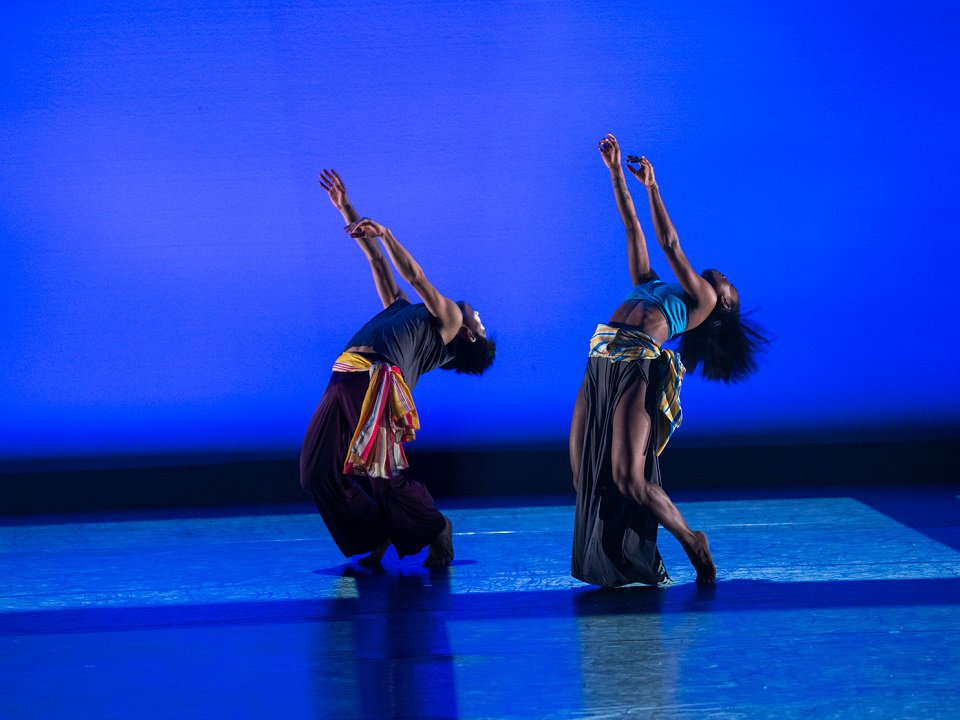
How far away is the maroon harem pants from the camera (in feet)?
13.2

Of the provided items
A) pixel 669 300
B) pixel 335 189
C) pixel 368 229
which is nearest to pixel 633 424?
pixel 669 300

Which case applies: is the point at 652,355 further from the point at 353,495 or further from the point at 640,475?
the point at 353,495

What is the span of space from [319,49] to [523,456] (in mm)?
2015

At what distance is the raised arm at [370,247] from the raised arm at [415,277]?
332 millimetres

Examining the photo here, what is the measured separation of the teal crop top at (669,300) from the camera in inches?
144

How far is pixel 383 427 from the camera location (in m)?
3.96

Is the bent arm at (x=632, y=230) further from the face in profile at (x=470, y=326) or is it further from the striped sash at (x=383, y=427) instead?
the striped sash at (x=383, y=427)

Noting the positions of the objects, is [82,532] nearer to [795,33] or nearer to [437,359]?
[437,359]

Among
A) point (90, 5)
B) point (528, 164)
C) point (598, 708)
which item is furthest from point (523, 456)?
point (598, 708)

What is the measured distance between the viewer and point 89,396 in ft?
18.3

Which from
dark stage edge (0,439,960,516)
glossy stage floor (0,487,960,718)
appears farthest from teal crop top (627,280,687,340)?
dark stage edge (0,439,960,516)

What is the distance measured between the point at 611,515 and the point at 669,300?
64 cm

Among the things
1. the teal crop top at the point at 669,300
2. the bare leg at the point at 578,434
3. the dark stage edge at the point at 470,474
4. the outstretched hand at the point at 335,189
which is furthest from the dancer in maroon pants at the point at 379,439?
the dark stage edge at the point at 470,474

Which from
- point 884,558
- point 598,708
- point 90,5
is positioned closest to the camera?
point 598,708
